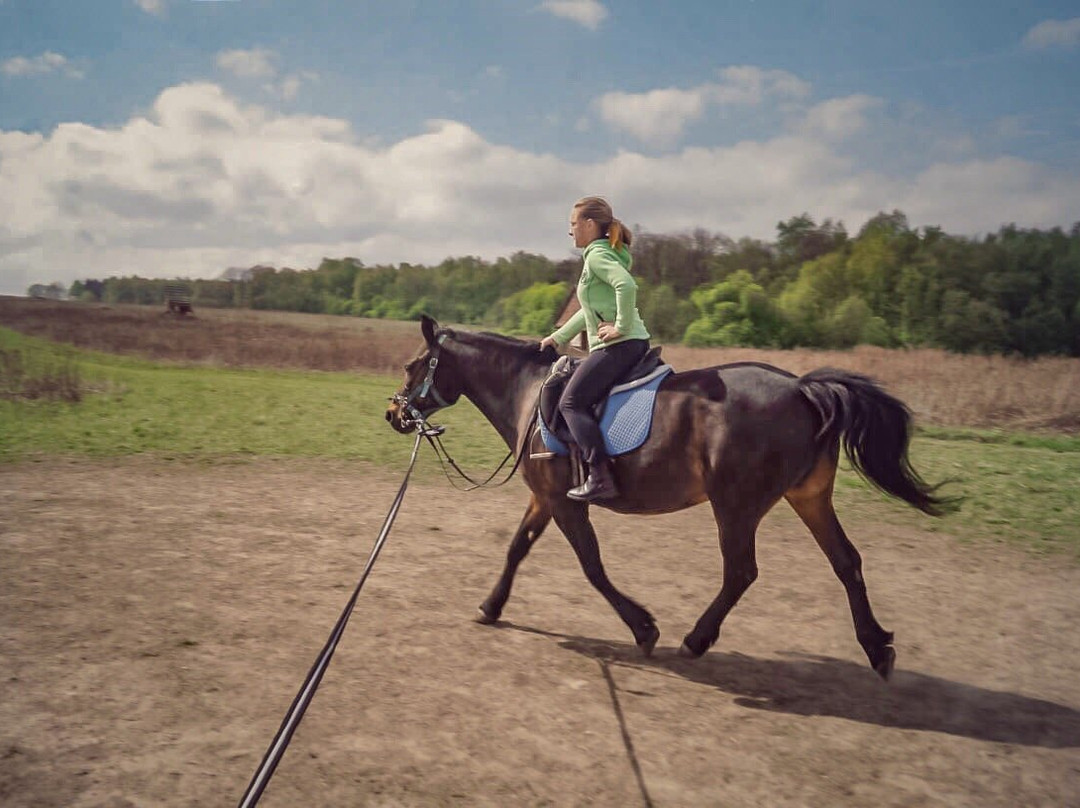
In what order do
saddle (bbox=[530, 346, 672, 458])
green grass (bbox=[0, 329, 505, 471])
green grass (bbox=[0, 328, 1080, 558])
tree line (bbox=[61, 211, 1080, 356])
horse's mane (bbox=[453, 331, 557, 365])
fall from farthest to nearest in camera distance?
tree line (bbox=[61, 211, 1080, 356]) → green grass (bbox=[0, 329, 505, 471]) → green grass (bbox=[0, 328, 1080, 558]) → horse's mane (bbox=[453, 331, 557, 365]) → saddle (bbox=[530, 346, 672, 458])

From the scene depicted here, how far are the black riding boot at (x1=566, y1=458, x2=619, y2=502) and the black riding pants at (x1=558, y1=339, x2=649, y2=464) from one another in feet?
0.15

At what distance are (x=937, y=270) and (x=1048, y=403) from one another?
29293 millimetres

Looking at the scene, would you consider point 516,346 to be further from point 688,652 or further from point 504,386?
point 688,652

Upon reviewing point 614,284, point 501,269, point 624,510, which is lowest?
point 624,510

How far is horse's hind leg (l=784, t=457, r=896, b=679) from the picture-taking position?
5.02m

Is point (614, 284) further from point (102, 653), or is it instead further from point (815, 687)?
point (102, 653)

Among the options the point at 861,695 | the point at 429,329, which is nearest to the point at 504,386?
the point at 429,329

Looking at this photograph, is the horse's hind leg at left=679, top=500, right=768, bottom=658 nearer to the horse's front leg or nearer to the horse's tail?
the horse's front leg

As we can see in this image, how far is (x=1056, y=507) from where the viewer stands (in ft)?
34.2

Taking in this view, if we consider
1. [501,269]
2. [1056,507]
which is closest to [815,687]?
[1056,507]

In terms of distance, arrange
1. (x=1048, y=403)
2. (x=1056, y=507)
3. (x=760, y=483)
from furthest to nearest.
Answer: (x=1048, y=403) → (x=1056, y=507) → (x=760, y=483)

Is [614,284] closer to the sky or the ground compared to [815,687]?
closer to the sky

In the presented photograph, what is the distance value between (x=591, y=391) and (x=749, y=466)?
44.9 inches

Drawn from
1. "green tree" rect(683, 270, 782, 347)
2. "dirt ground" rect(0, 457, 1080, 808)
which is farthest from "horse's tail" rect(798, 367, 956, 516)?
"green tree" rect(683, 270, 782, 347)
